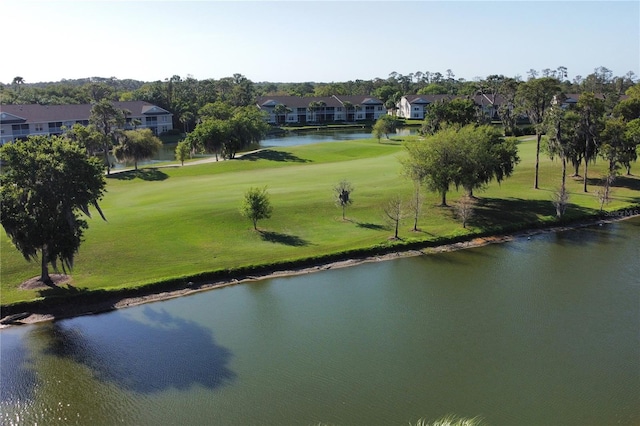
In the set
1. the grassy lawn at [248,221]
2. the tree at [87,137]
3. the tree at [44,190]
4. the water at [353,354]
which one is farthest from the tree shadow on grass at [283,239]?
the tree at [87,137]

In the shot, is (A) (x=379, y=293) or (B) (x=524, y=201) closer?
(A) (x=379, y=293)

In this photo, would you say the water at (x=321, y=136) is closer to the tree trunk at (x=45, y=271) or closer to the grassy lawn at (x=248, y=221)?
the grassy lawn at (x=248, y=221)

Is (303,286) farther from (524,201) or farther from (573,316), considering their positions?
(524,201)

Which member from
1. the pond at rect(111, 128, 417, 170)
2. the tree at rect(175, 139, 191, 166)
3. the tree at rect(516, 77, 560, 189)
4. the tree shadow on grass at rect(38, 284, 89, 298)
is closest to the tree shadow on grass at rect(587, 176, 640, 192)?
the tree at rect(516, 77, 560, 189)

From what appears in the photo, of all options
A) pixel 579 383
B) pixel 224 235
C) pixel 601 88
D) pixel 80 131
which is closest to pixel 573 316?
pixel 579 383

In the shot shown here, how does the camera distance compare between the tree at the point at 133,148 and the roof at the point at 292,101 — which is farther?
the roof at the point at 292,101

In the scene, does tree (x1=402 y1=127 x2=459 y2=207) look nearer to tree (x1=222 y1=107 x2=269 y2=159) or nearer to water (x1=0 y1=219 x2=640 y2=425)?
water (x1=0 y1=219 x2=640 y2=425)
